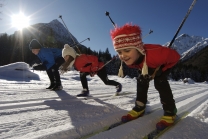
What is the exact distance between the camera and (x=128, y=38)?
7.45ft

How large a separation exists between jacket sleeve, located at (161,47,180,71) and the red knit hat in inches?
10.5

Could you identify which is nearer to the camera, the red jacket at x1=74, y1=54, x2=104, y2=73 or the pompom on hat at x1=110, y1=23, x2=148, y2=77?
the pompom on hat at x1=110, y1=23, x2=148, y2=77

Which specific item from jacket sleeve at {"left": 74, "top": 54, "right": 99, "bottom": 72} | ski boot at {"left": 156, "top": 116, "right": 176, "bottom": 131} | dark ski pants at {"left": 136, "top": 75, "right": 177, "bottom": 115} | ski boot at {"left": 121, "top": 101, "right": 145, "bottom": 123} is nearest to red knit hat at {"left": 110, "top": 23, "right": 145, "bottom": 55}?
dark ski pants at {"left": 136, "top": 75, "right": 177, "bottom": 115}

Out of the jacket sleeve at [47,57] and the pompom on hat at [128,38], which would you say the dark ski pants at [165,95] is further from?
the jacket sleeve at [47,57]

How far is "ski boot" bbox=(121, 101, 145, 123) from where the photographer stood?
6.96 feet

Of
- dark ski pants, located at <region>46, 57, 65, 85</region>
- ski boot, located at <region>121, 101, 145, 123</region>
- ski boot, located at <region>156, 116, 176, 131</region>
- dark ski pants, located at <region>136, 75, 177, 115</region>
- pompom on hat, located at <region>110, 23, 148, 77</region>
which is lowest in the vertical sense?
ski boot, located at <region>156, 116, 176, 131</region>

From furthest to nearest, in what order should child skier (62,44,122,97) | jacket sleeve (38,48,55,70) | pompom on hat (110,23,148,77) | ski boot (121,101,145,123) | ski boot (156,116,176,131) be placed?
jacket sleeve (38,48,55,70) → child skier (62,44,122,97) → pompom on hat (110,23,148,77) → ski boot (121,101,145,123) → ski boot (156,116,176,131)

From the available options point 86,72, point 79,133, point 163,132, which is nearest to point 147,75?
point 163,132

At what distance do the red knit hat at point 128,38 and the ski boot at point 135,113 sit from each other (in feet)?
2.35

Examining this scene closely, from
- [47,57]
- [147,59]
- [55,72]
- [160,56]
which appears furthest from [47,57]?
[160,56]

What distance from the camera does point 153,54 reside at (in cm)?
221

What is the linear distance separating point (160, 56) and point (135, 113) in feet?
2.60

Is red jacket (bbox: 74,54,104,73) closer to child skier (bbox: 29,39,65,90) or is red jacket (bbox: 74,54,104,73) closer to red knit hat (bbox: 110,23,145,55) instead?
child skier (bbox: 29,39,65,90)

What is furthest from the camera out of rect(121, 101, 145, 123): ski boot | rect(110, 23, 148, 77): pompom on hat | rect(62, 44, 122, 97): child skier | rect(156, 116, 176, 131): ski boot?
rect(62, 44, 122, 97): child skier
